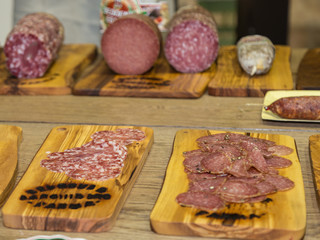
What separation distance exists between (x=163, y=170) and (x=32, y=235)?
0.41m

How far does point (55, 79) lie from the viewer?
2.10 meters

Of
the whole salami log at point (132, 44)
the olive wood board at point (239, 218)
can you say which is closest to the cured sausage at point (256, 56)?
the whole salami log at point (132, 44)

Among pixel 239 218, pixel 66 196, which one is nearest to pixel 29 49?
pixel 66 196

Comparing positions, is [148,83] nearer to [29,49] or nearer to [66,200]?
[29,49]

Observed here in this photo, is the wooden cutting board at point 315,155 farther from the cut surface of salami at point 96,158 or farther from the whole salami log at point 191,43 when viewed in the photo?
the whole salami log at point 191,43

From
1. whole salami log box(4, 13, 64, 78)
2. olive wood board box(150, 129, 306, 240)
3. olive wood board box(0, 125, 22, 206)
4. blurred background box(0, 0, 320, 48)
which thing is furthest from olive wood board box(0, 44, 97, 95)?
olive wood board box(150, 129, 306, 240)

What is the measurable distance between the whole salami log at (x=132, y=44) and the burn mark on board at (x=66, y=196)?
0.88m

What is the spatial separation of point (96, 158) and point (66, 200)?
201 millimetres

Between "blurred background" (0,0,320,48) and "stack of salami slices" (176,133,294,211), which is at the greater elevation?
"stack of salami slices" (176,133,294,211)

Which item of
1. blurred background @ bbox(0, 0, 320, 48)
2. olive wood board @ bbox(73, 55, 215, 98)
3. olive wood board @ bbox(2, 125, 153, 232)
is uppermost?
olive wood board @ bbox(2, 125, 153, 232)

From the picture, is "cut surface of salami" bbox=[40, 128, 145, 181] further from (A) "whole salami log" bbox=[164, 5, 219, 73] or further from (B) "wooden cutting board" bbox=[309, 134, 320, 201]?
(A) "whole salami log" bbox=[164, 5, 219, 73]

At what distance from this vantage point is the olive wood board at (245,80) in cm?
194

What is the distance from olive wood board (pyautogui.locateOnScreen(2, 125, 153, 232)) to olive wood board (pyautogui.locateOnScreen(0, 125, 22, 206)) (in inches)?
1.4

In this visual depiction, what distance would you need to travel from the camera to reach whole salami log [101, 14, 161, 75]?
2088mm
